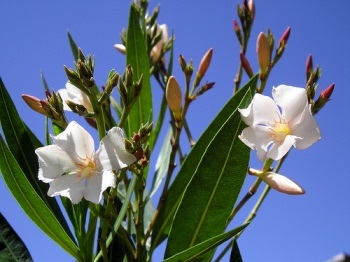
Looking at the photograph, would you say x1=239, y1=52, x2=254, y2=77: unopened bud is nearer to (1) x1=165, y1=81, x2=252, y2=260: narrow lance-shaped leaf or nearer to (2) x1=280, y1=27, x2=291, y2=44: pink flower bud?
(2) x1=280, y1=27, x2=291, y2=44: pink flower bud

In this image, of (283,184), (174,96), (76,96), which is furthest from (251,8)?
(283,184)

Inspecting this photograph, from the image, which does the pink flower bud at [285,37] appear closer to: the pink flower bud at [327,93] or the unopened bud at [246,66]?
the unopened bud at [246,66]

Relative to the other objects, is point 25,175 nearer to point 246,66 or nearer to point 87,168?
point 87,168

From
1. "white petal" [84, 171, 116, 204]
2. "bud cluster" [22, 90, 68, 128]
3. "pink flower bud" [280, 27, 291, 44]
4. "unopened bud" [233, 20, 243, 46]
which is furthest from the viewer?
"unopened bud" [233, 20, 243, 46]

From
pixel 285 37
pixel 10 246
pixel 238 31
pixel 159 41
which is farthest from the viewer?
pixel 159 41

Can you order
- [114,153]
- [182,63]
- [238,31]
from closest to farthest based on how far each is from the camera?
[114,153] < [182,63] < [238,31]

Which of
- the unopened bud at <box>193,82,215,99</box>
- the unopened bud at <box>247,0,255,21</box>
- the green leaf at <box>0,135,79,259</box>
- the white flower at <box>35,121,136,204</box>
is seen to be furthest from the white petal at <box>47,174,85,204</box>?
the unopened bud at <box>247,0,255,21</box>
